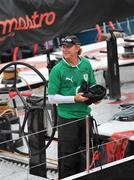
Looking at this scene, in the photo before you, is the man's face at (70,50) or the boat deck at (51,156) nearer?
the man's face at (70,50)

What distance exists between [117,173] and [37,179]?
0.67m

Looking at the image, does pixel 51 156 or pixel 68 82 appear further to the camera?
pixel 51 156

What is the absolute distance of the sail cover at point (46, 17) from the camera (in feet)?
11.2

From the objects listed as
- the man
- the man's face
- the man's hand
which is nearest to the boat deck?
the man

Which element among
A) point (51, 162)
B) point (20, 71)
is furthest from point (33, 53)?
point (51, 162)

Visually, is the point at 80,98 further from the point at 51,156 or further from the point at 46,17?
the point at 51,156

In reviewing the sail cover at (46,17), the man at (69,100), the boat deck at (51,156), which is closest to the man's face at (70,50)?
the man at (69,100)

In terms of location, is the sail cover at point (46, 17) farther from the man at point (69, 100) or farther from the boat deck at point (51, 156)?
the boat deck at point (51, 156)

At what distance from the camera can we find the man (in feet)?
13.7

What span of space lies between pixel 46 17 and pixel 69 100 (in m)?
0.77

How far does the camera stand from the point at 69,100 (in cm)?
408

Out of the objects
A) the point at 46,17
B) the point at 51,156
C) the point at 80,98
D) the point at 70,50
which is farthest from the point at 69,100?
the point at 51,156

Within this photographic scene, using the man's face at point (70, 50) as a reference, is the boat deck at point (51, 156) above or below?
below

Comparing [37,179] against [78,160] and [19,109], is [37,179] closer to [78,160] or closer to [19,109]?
[78,160]
